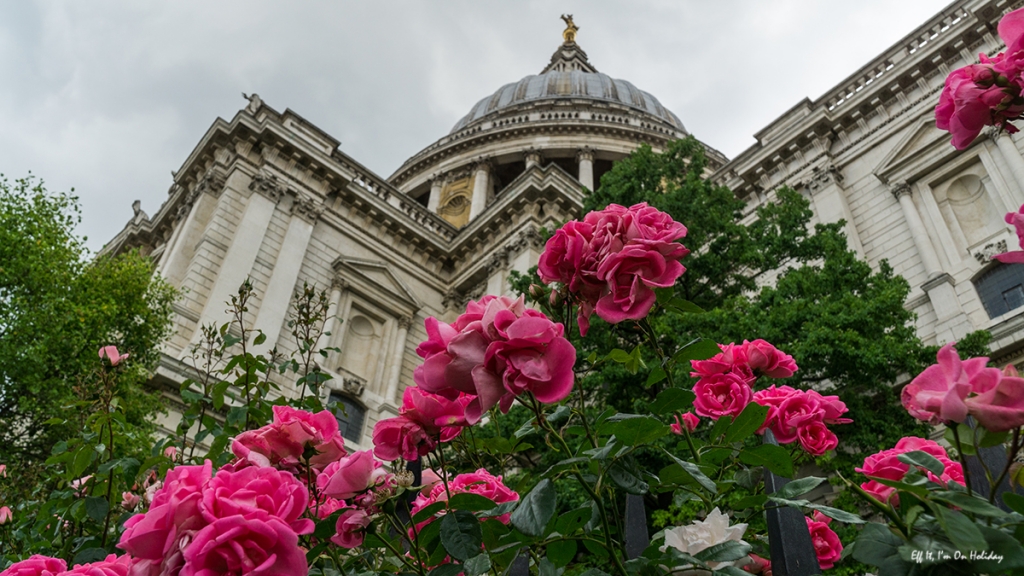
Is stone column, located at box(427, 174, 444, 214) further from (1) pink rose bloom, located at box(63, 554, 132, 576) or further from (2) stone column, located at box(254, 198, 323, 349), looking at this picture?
(1) pink rose bloom, located at box(63, 554, 132, 576)

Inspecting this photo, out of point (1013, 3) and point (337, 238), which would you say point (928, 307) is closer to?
point (1013, 3)

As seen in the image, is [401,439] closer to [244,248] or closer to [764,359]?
[764,359]

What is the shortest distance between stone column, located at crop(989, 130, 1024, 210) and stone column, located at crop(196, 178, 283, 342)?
646 inches

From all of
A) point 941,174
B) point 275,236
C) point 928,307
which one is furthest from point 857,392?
point 275,236

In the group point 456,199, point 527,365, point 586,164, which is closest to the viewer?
point 527,365

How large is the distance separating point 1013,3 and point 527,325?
739 inches

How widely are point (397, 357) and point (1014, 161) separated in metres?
15.2

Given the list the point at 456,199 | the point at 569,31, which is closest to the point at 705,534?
the point at 456,199

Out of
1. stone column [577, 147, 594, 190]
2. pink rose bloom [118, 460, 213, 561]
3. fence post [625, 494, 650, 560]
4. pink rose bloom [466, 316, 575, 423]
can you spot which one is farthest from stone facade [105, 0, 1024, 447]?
A: pink rose bloom [118, 460, 213, 561]

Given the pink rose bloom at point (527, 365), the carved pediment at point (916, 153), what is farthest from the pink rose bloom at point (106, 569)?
the carved pediment at point (916, 153)

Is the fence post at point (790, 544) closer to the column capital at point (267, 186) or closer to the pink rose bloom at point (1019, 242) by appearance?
the pink rose bloom at point (1019, 242)

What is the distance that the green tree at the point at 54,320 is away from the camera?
11.4 metres

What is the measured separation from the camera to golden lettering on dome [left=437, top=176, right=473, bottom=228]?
35.1m

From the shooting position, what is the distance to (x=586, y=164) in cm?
3538
